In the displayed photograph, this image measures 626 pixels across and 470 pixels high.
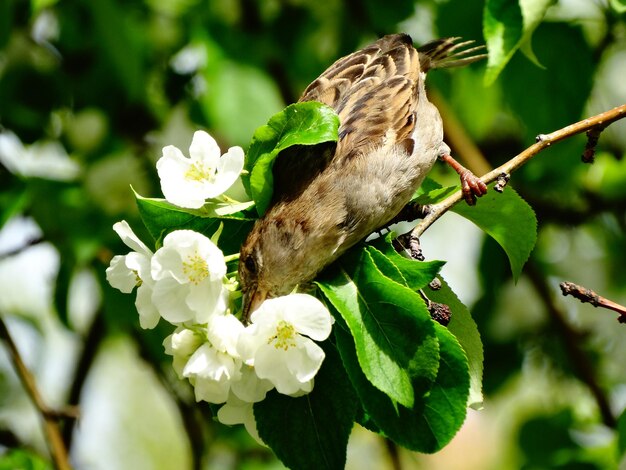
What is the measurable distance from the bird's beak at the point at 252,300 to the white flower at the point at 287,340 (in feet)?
0.40

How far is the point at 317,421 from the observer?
1.58 metres

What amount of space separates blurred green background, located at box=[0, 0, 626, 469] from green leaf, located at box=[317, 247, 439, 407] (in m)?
1.60

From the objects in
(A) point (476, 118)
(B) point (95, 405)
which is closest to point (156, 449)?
(B) point (95, 405)

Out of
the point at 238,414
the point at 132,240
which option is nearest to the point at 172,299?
the point at 132,240

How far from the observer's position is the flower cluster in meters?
1.47

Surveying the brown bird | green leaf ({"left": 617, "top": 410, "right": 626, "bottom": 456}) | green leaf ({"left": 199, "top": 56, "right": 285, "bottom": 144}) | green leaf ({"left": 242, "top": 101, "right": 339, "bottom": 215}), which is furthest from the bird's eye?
green leaf ({"left": 199, "top": 56, "right": 285, "bottom": 144})

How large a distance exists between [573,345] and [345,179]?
1.82 meters

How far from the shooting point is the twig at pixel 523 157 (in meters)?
1.64

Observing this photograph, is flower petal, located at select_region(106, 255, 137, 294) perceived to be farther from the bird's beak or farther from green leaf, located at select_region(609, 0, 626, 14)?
green leaf, located at select_region(609, 0, 626, 14)

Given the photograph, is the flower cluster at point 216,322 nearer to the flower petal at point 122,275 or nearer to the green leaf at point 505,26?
the flower petal at point 122,275

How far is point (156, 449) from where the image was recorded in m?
6.67

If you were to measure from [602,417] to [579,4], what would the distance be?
148cm

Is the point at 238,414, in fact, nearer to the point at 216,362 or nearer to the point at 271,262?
the point at 216,362

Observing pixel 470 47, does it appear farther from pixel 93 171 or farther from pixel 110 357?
pixel 110 357
